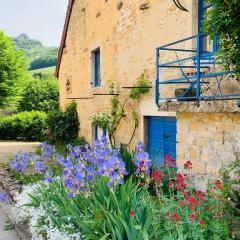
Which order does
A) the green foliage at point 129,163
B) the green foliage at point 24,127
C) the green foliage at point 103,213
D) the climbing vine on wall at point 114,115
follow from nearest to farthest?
the green foliage at point 103,213, the green foliage at point 129,163, the climbing vine on wall at point 114,115, the green foliage at point 24,127

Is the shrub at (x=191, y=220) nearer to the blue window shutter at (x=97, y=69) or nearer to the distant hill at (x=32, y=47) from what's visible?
the blue window shutter at (x=97, y=69)

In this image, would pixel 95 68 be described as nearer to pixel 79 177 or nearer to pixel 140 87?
pixel 140 87

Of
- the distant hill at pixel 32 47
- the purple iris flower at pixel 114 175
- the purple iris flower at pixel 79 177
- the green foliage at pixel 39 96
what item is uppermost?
the distant hill at pixel 32 47

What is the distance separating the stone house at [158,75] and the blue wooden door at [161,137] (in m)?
0.02

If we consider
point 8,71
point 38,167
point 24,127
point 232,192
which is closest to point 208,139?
point 232,192

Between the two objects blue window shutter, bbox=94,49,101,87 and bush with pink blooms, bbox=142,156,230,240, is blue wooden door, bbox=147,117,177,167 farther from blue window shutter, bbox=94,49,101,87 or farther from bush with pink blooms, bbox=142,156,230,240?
blue window shutter, bbox=94,49,101,87

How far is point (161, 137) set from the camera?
30.0 ft

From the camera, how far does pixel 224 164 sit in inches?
224

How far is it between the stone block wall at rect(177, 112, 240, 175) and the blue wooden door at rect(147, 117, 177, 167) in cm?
181

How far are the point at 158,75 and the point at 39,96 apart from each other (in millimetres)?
32267

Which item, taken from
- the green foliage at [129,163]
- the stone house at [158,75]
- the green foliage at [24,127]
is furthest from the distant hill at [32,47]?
the green foliage at [129,163]

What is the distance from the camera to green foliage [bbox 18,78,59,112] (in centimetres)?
3766

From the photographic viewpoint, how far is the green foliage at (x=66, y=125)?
1585cm

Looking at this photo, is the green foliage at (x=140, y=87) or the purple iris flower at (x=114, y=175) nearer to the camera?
the purple iris flower at (x=114, y=175)
